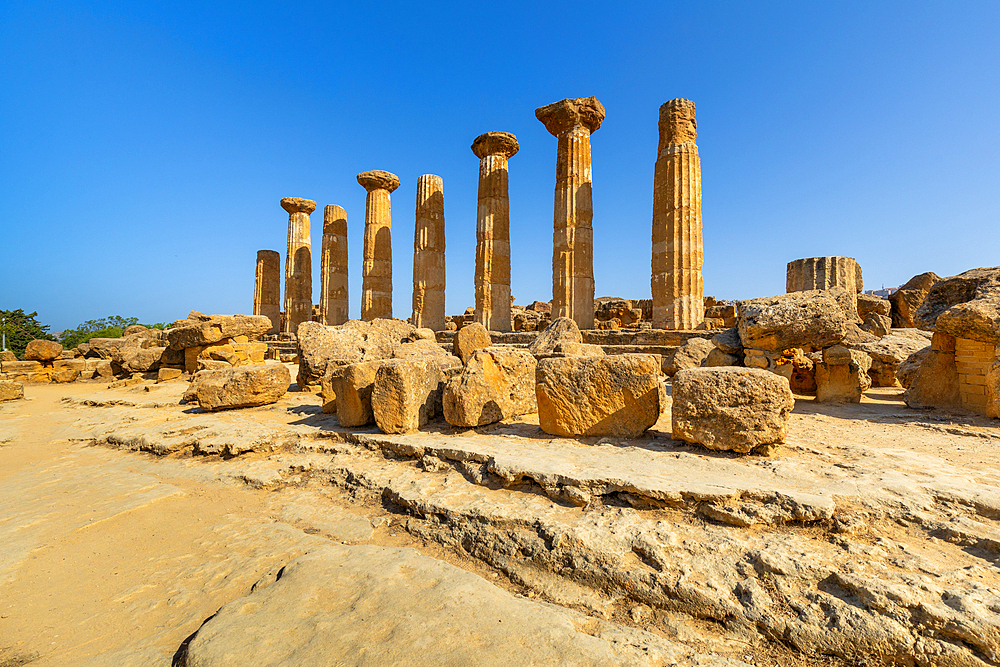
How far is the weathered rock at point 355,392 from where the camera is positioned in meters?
4.34

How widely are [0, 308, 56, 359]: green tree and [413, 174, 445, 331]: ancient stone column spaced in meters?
22.0

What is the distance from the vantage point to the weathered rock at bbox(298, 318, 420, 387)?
6988 millimetres

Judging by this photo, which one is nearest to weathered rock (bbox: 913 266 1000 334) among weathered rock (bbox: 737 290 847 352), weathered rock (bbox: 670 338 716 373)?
weathered rock (bbox: 737 290 847 352)

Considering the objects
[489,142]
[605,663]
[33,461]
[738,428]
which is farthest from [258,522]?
[489,142]

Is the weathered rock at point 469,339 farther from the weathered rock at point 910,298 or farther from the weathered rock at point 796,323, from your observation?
the weathered rock at point 910,298

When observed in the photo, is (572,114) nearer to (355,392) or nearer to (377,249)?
(377,249)

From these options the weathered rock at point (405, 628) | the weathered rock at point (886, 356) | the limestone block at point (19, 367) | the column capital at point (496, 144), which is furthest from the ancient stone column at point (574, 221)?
the limestone block at point (19, 367)

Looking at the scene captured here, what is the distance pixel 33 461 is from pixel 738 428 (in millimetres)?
6840

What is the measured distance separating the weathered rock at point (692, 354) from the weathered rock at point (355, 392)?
5.02 m

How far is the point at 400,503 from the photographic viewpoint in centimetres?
300

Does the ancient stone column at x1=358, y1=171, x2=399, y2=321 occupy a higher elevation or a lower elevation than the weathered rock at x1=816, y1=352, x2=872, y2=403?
higher

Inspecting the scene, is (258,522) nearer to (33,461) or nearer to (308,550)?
(308,550)

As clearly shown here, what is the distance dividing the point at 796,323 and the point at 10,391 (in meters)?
14.1

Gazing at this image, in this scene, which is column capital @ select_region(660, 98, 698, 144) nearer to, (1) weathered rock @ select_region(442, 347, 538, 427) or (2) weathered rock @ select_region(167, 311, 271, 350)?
(1) weathered rock @ select_region(442, 347, 538, 427)
